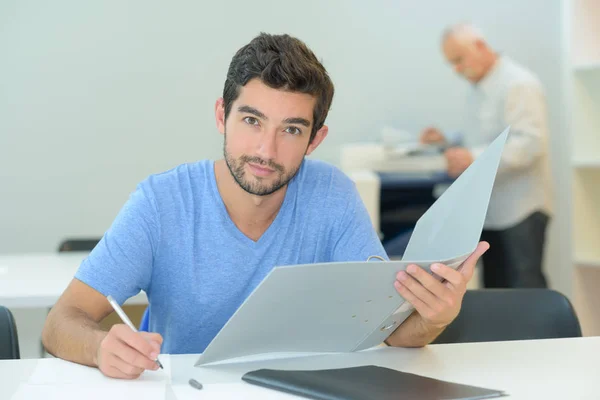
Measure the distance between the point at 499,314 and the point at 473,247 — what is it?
52 centimetres

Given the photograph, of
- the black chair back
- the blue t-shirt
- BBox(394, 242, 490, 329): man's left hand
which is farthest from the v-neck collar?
the black chair back

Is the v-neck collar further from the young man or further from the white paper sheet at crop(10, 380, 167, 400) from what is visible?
the white paper sheet at crop(10, 380, 167, 400)

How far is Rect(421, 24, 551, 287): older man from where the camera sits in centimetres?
379

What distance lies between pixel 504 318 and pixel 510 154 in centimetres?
212

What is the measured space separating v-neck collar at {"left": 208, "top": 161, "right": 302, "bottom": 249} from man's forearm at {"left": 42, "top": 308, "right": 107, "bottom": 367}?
1.10ft

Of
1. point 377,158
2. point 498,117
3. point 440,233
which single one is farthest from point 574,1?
point 440,233

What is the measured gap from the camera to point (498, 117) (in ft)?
12.7

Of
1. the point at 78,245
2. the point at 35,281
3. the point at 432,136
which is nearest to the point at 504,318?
the point at 35,281

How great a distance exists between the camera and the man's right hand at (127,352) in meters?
1.24

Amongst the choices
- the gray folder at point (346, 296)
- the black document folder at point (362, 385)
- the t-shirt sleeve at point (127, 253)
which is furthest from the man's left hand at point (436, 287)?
the t-shirt sleeve at point (127, 253)

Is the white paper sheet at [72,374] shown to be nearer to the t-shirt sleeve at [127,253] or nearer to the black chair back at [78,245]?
the t-shirt sleeve at [127,253]

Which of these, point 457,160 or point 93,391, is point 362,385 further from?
point 457,160

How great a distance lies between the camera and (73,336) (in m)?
1.38

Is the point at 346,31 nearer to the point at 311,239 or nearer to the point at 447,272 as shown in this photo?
the point at 311,239
